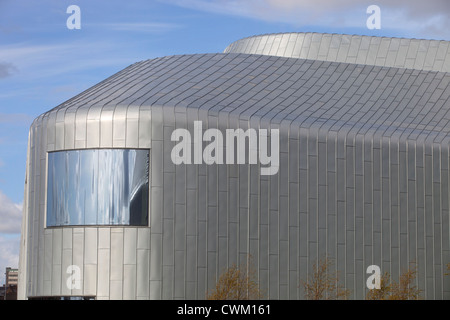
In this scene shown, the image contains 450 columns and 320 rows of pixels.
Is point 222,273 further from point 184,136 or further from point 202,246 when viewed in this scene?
point 184,136

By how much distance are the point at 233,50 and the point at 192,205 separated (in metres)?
22.9

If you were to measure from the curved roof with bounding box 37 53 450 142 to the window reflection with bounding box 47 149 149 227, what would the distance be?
1.84 metres

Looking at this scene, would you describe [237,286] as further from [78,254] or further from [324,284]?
[78,254]

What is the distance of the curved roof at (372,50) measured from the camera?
47344 millimetres

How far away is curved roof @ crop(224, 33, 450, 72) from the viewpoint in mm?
47344

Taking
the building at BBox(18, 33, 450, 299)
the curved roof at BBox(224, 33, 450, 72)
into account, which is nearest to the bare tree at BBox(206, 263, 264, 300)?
the building at BBox(18, 33, 450, 299)

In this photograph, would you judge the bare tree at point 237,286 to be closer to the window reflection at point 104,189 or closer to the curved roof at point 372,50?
the window reflection at point 104,189

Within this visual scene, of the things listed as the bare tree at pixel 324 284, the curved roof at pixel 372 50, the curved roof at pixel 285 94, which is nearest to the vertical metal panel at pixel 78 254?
the curved roof at pixel 285 94

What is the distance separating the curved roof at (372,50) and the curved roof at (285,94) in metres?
4.24

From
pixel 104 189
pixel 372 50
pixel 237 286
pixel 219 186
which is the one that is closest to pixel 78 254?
pixel 104 189

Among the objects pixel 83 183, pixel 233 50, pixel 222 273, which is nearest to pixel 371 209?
pixel 222 273

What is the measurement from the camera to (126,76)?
3769 cm
